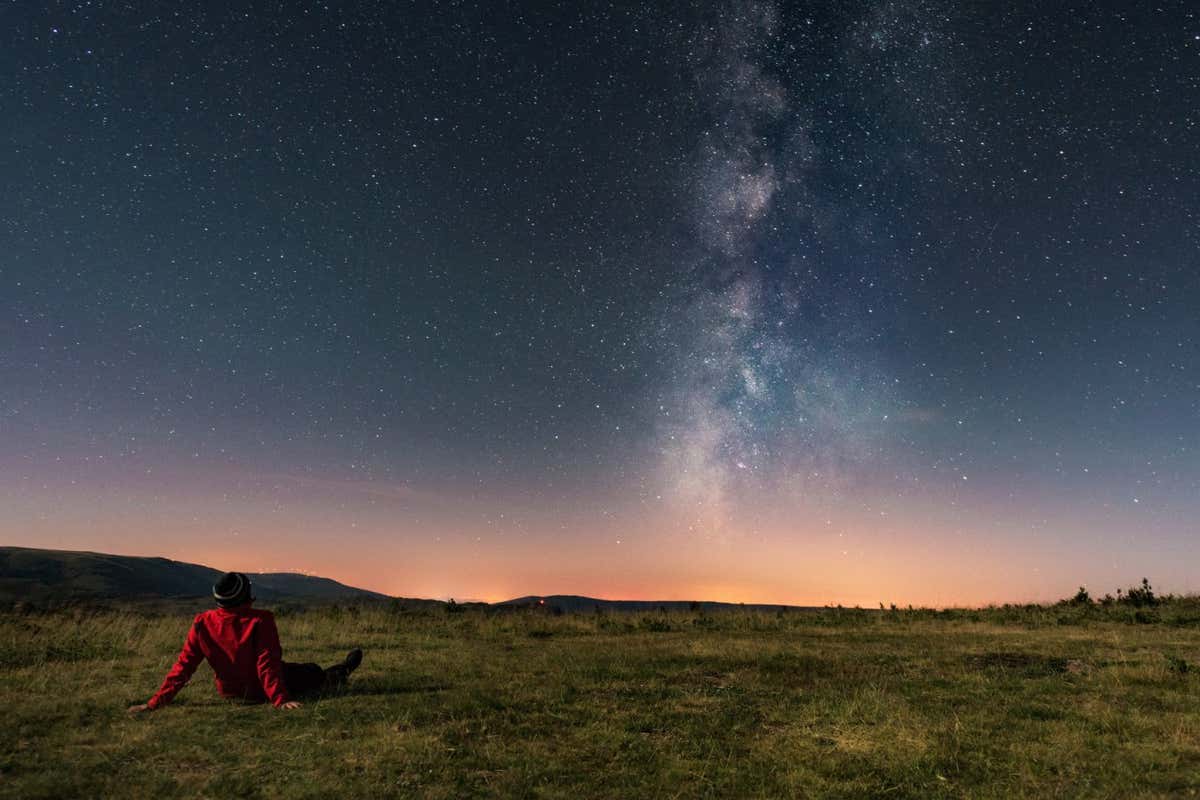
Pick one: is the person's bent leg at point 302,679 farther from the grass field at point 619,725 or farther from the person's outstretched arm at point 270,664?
the grass field at point 619,725

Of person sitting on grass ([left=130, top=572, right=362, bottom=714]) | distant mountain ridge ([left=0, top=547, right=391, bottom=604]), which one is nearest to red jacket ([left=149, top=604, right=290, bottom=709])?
person sitting on grass ([left=130, top=572, right=362, bottom=714])

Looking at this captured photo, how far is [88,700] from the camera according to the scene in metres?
10.2

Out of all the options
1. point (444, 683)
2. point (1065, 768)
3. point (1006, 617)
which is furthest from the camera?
point (1006, 617)

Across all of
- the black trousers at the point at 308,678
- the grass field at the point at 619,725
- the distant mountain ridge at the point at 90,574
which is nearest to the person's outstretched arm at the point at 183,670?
the grass field at the point at 619,725

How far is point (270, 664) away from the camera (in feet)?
30.7

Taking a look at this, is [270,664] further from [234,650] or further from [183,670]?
[183,670]

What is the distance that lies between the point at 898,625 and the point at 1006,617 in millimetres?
6910

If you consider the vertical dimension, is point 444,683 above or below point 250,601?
below

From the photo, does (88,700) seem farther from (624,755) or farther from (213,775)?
(624,755)

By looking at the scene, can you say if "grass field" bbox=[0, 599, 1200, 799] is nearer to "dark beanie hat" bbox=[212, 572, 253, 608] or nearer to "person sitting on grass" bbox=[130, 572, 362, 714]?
"person sitting on grass" bbox=[130, 572, 362, 714]

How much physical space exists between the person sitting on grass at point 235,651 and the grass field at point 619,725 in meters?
0.32

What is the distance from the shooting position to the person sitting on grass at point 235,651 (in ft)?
29.7

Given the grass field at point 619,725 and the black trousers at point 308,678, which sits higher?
the black trousers at point 308,678

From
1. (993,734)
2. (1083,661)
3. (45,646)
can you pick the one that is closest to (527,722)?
(993,734)
